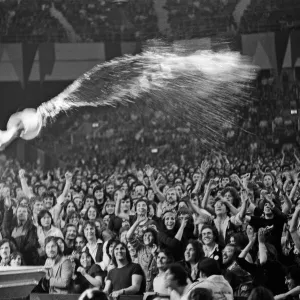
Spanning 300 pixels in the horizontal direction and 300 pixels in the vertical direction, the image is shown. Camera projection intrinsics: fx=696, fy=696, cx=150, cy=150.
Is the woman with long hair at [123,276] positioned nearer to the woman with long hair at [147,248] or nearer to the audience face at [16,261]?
the woman with long hair at [147,248]

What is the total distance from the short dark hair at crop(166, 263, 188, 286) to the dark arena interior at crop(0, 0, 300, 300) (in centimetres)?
3

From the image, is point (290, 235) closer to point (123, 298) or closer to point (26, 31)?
point (123, 298)

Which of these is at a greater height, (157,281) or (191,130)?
(191,130)

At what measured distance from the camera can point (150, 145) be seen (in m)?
6.77

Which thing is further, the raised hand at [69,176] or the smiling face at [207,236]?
the raised hand at [69,176]

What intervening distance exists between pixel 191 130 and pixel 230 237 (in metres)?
1.09

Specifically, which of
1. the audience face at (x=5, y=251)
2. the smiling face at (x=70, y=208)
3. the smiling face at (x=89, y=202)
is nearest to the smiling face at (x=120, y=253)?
the smiling face at (x=89, y=202)

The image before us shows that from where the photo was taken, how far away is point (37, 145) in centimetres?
704

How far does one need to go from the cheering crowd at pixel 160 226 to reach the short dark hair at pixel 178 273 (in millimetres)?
24

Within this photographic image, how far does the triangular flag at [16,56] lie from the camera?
7113 mm

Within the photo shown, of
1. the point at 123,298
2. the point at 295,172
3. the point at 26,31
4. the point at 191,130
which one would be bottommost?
the point at 123,298

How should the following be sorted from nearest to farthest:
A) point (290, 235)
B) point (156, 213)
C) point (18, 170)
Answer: point (290, 235) < point (156, 213) < point (18, 170)

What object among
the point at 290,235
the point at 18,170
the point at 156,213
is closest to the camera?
the point at 290,235

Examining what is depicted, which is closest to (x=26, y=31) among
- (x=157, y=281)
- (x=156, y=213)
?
(x=156, y=213)
